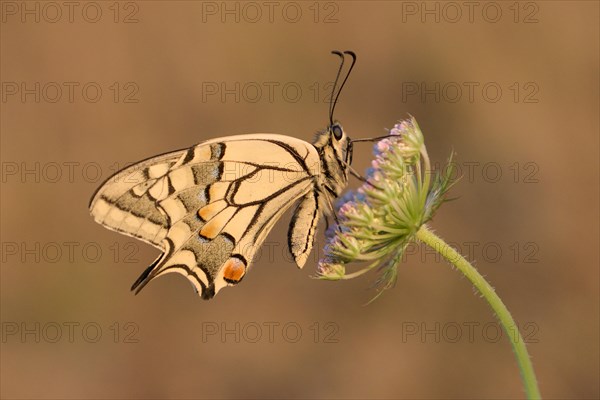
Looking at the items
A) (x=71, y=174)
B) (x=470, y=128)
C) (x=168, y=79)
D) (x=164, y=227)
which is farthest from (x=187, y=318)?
(x=164, y=227)

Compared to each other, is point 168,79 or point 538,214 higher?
point 168,79

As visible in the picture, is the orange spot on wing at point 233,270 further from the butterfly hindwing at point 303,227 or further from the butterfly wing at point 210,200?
the butterfly hindwing at point 303,227

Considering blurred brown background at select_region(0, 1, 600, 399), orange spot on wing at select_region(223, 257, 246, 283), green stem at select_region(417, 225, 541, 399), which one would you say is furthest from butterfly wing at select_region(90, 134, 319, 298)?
blurred brown background at select_region(0, 1, 600, 399)

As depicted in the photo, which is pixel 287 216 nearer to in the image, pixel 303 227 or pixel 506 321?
pixel 303 227

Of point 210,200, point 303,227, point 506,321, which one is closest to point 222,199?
point 210,200

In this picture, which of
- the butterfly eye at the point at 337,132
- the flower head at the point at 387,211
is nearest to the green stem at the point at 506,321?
the flower head at the point at 387,211

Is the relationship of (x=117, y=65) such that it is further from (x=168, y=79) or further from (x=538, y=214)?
(x=538, y=214)
